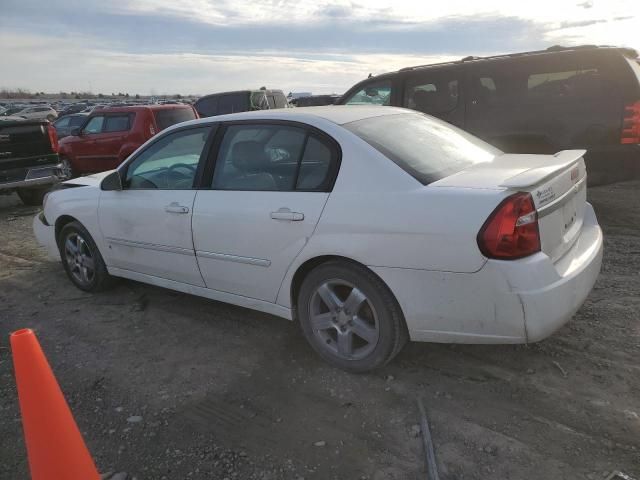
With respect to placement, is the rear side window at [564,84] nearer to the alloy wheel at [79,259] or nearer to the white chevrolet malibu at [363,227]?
the white chevrolet malibu at [363,227]

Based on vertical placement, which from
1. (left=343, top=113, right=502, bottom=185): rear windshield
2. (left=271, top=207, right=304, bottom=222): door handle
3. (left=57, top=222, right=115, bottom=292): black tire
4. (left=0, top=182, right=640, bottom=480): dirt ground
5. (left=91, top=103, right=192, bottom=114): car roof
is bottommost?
(left=0, top=182, right=640, bottom=480): dirt ground

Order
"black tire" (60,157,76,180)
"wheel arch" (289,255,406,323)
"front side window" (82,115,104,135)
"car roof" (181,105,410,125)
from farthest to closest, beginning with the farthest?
"black tire" (60,157,76,180) → "front side window" (82,115,104,135) → "car roof" (181,105,410,125) → "wheel arch" (289,255,406,323)

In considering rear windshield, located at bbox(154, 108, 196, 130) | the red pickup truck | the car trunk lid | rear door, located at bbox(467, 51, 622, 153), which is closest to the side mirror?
the car trunk lid

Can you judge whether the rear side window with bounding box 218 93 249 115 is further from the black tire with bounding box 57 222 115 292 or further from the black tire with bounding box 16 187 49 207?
the black tire with bounding box 57 222 115 292

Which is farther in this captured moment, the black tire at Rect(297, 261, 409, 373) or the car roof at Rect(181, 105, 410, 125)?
the car roof at Rect(181, 105, 410, 125)

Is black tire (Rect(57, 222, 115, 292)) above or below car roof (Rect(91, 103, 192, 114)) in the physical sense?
below

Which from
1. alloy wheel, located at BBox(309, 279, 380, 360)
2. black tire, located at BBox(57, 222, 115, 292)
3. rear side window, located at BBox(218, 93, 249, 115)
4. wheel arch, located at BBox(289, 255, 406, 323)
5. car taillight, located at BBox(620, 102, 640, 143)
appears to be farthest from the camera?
rear side window, located at BBox(218, 93, 249, 115)

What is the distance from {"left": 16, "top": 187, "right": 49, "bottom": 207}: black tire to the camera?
31.9ft

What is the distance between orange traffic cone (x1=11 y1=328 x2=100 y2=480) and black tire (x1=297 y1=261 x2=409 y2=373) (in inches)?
60.0

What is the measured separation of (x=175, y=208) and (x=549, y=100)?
4543mm

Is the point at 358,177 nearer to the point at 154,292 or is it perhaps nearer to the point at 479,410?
the point at 479,410

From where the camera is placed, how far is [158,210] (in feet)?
13.0

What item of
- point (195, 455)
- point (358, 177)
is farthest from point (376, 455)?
point (358, 177)

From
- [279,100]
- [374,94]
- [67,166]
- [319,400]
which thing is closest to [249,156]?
[319,400]
